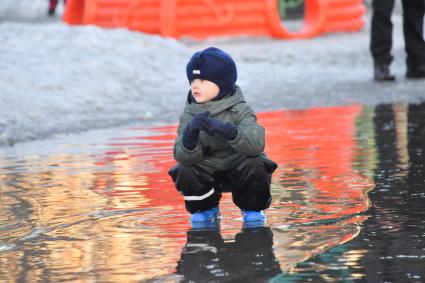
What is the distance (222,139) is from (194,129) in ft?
0.74

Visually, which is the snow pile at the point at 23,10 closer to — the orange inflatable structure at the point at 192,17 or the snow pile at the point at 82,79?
the orange inflatable structure at the point at 192,17

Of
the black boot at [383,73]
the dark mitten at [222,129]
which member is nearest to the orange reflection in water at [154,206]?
the dark mitten at [222,129]

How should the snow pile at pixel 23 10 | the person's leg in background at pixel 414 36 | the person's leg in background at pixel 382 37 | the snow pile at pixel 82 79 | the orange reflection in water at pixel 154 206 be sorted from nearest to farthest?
the orange reflection in water at pixel 154 206, the snow pile at pixel 82 79, the person's leg in background at pixel 382 37, the person's leg in background at pixel 414 36, the snow pile at pixel 23 10

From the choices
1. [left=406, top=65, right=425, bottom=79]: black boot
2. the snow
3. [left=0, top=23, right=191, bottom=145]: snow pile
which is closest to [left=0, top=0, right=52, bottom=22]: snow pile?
the snow

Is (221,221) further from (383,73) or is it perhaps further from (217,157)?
(383,73)

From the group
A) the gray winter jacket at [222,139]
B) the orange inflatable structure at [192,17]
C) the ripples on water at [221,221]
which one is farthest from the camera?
the orange inflatable structure at [192,17]

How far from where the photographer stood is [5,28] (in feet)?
52.7

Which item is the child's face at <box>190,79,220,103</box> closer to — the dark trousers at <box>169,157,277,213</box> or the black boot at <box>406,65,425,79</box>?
the dark trousers at <box>169,157,277,213</box>

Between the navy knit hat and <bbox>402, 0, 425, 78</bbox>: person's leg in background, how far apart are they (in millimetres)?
7317

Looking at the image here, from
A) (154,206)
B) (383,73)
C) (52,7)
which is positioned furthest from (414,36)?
(52,7)

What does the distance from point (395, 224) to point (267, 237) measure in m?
0.56

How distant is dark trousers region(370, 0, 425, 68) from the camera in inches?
474

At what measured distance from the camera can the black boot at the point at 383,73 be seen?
12.1 meters

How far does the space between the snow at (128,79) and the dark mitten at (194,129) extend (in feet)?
13.3
